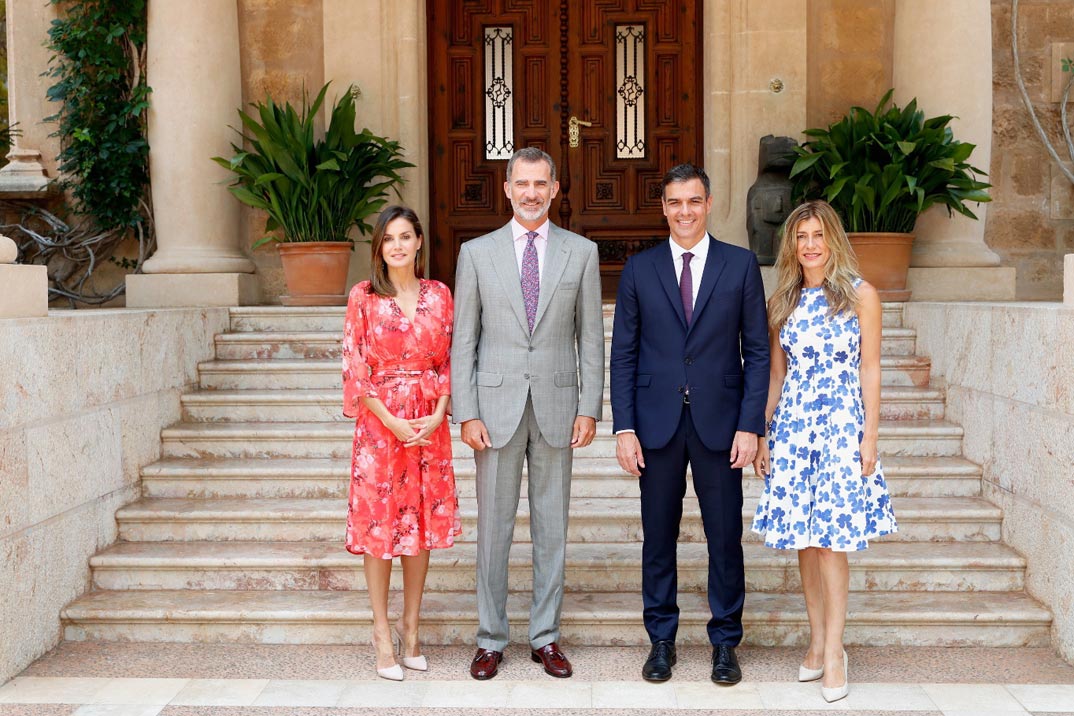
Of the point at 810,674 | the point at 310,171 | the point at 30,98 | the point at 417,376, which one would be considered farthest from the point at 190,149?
the point at 810,674

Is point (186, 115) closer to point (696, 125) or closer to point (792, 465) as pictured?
point (696, 125)

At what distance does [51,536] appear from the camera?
3.98 meters

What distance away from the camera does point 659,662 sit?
11.8 feet

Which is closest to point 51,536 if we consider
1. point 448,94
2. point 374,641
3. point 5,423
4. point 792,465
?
point 5,423

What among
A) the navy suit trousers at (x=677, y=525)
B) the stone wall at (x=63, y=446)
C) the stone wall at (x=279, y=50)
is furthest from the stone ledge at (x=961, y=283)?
the stone wall at (x=63, y=446)

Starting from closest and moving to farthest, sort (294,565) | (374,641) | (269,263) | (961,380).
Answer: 1. (374,641)
2. (294,565)
3. (961,380)
4. (269,263)

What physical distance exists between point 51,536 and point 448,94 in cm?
457

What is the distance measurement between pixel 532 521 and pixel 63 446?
1.87 m

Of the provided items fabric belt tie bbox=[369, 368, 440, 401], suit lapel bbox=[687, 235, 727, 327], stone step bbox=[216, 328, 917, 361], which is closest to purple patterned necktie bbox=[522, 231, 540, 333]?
fabric belt tie bbox=[369, 368, 440, 401]

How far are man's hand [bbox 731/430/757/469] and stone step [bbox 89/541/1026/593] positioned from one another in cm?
90

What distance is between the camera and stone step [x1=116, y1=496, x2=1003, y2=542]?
14.4ft

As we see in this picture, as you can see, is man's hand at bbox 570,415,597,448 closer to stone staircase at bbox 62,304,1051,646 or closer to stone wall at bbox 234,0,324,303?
stone staircase at bbox 62,304,1051,646

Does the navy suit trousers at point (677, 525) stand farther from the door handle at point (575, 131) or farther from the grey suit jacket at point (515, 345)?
the door handle at point (575, 131)

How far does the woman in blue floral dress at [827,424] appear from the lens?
3.38m
